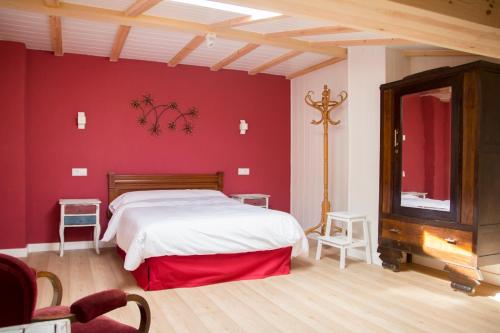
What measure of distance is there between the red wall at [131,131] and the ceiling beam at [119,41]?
251mm

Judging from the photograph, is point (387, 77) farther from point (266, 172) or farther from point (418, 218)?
point (266, 172)

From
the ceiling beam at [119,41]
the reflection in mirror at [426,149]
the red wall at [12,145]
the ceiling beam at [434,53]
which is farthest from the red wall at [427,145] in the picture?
the red wall at [12,145]

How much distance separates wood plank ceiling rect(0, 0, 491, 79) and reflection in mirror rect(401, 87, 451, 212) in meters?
0.71

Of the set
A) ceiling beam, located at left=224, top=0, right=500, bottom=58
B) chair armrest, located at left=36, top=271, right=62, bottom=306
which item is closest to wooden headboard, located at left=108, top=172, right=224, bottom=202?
chair armrest, located at left=36, top=271, right=62, bottom=306

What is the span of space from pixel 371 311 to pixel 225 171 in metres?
3.38

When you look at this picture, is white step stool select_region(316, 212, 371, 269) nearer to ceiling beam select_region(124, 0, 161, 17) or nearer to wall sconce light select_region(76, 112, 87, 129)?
ceiling beam select_region(124, 0, 161, 17)

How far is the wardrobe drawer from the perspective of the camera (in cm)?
341

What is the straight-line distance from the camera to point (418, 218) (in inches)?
151

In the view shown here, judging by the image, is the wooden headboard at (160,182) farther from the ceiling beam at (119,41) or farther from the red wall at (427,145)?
the red wall at (427,145)

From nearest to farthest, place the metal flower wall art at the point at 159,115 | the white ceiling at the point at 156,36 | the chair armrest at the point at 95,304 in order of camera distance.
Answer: the chair armrest at the point at 95,304, the white ceiling at the point at 156,36, the metal flower wall art at the point at 159,115

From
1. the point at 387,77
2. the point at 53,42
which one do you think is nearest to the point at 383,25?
the point at 387,77

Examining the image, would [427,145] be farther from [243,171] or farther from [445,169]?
[243,171]

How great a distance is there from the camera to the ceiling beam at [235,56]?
4.79m

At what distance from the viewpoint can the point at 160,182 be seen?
5.54 meters
